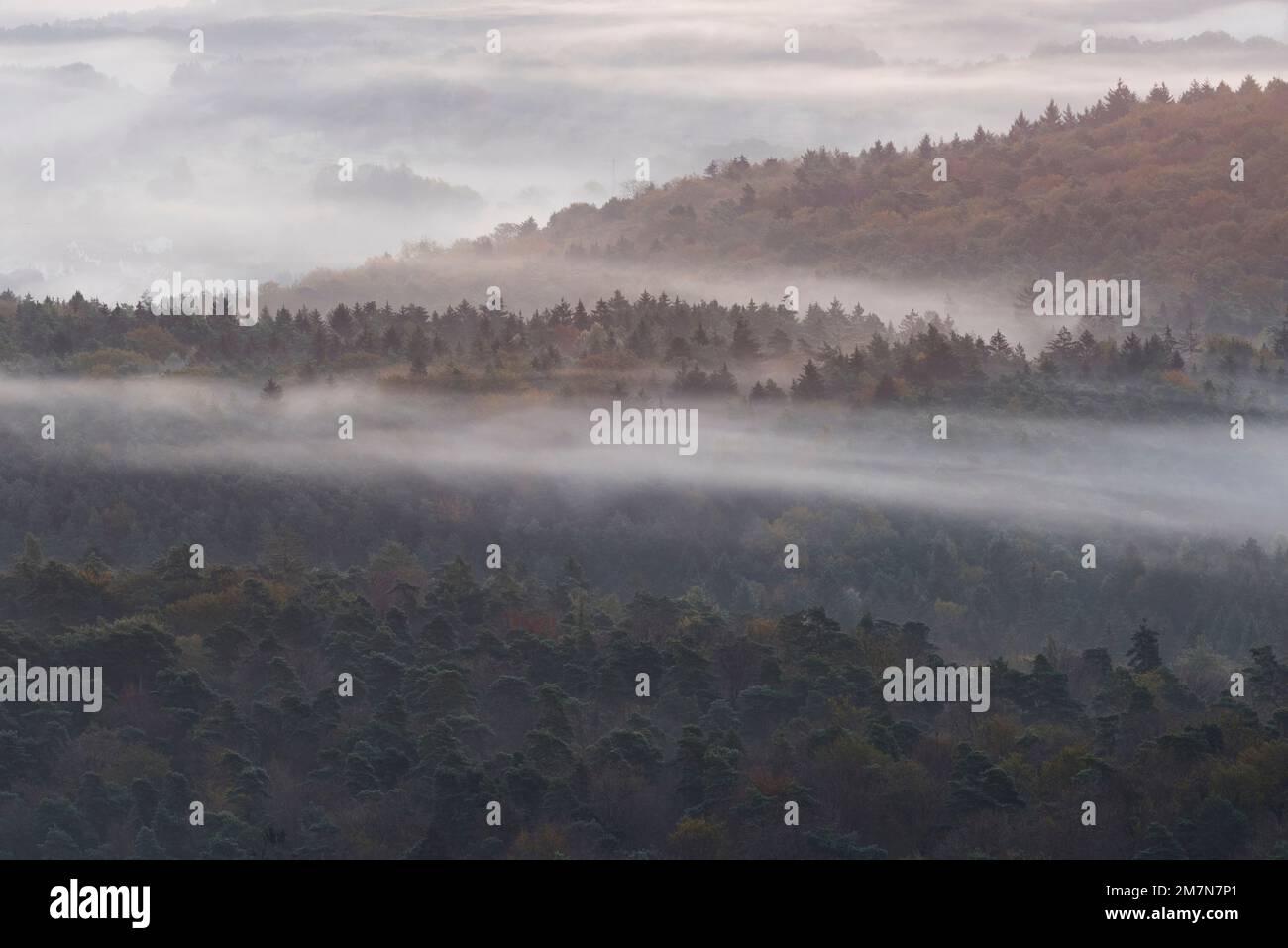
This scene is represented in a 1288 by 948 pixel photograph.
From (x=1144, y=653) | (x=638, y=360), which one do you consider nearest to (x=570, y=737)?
(x=1144, y=653)

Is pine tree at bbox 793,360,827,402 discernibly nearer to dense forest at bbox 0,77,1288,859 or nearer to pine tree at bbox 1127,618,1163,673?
dense forest at bbox 0,77,1288,859

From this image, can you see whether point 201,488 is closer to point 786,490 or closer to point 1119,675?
point 786,490

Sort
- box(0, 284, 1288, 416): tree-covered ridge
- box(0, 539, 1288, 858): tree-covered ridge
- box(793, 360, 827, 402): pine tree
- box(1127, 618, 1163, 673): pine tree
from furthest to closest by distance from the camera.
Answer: box(793, 360, 827, 402): pine tree, box(0, 284, 1288, 416): tree-covered ridge, box(1127, 618, 1163, 673): pine tree, box(0, 539, 1288, 858): tree-covered ridge

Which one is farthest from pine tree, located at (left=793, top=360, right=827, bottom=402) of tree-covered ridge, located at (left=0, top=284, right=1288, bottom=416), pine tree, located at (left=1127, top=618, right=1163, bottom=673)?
pine tree, located at (left=1127, top=618, right=1163, bottom=673)

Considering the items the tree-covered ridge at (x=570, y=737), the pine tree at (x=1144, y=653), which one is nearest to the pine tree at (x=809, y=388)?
the tree-covered ridge at (x=570, y=737)

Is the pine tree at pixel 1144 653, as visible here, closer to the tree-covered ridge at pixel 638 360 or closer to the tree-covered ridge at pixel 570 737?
the tree-covered ridge at pixel 570 737

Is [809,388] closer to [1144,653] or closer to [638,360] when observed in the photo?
[638,360]

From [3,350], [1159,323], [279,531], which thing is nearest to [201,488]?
[279,531]
